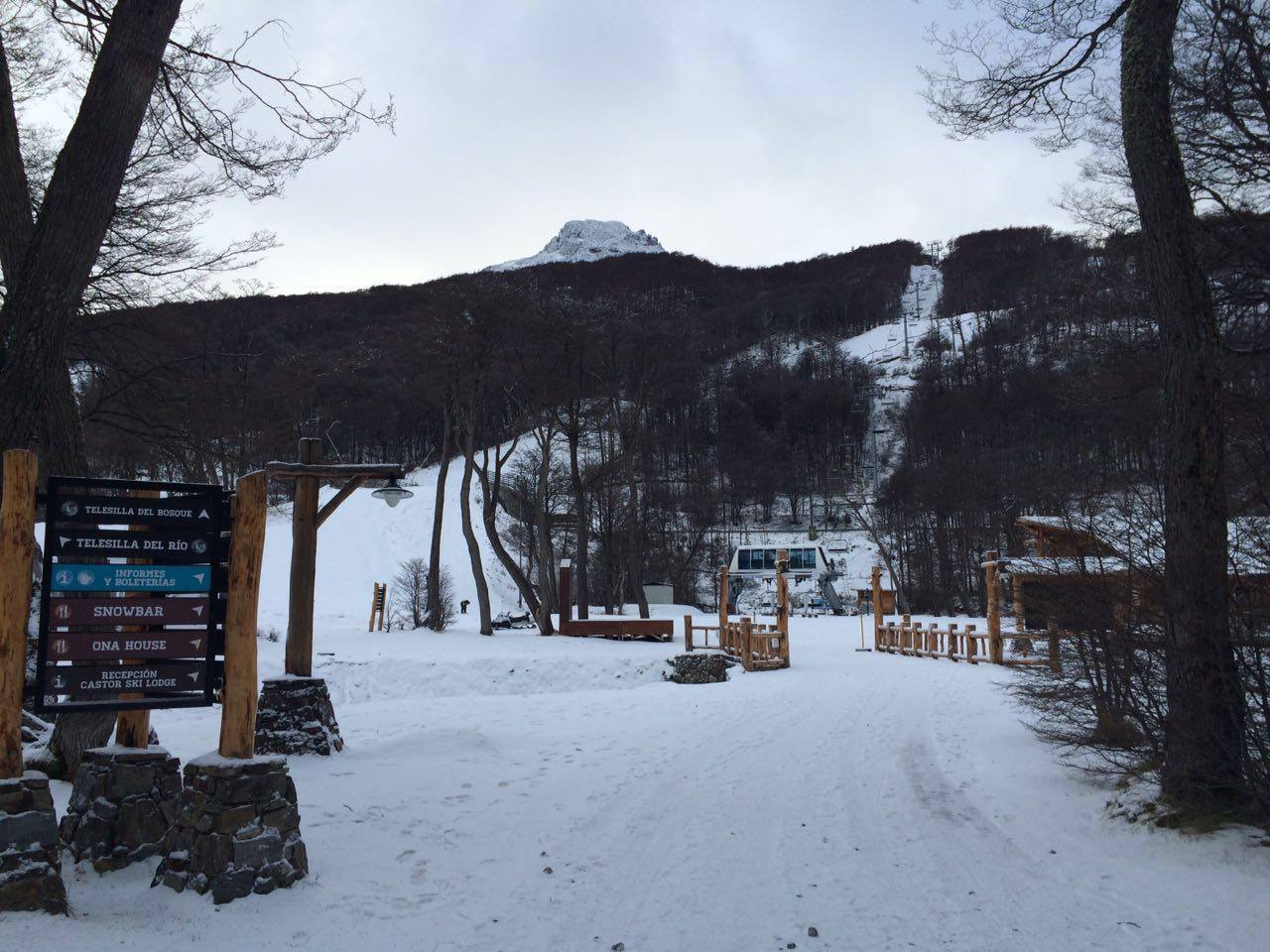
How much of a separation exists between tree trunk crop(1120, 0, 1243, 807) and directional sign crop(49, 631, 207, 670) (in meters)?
5.83

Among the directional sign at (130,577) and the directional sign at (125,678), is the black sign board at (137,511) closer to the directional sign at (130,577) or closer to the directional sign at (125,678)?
the directional sign at (130,577)

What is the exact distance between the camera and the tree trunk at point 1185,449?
5.34 metres

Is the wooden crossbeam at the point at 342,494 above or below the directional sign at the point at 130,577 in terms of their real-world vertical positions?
above

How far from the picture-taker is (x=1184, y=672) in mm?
5484

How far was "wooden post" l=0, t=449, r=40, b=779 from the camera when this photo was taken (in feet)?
14.9

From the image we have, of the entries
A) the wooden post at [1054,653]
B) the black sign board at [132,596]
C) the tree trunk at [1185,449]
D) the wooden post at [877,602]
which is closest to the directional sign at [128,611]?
the black sign board at [132,596]

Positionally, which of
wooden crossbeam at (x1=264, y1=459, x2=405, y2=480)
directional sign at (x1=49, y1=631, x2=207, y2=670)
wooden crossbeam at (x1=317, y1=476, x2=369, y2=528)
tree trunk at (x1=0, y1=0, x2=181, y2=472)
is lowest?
directional sign at (x1=49, y1=631, x2=207, y2=670)

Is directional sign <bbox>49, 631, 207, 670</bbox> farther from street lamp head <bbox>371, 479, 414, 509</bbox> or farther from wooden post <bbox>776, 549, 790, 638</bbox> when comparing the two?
wooden post <bbox>776, 549, 790, 638</bbox>

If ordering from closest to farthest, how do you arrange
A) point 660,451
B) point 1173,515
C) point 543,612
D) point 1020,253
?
point 1173,515 → point 543,612 → point 660,451 → point 1020,253

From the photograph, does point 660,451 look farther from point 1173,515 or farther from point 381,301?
point 1173,515

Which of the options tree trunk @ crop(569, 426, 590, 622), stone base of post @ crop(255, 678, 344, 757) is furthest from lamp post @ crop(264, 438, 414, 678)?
tree trunk @ crop(569, 426, 590, 622)

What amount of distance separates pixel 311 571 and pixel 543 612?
1734 centimetres

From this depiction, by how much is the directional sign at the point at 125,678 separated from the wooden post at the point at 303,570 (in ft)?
12.1

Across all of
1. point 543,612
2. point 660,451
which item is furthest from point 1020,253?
point 543,612
